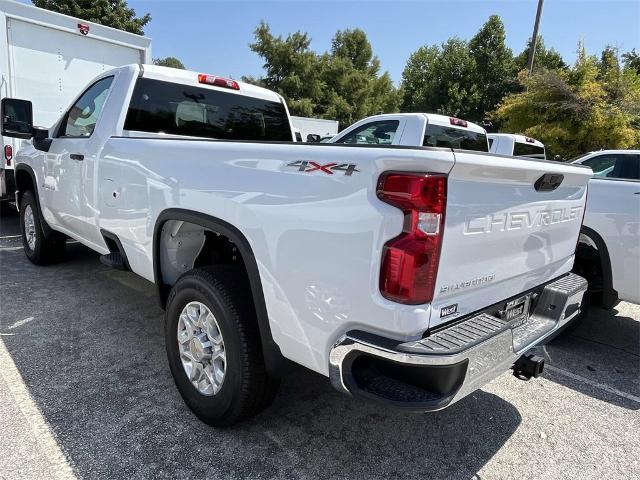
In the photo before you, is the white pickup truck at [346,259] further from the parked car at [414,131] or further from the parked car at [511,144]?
the parked car at [511,144]

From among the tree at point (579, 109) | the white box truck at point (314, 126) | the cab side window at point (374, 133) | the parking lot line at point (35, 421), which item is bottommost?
the parking lot line at point (35, 421)

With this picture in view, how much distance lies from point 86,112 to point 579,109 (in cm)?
1322

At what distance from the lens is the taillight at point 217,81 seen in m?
4.01

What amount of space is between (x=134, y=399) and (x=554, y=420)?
2614mm

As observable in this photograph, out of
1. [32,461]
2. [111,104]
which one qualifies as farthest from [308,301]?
[111,104]

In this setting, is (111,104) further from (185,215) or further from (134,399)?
(134,399)

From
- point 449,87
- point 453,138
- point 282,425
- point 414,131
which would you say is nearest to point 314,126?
point 453,138

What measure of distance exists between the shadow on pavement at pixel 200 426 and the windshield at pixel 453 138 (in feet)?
13.6

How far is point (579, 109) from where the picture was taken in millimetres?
13242

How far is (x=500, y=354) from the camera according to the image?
6.61 feet

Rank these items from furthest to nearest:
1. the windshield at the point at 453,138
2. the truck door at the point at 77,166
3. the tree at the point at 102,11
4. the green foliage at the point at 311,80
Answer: the green foliage at the point at 311,80 < the tree at the point at 102,11 < the windshield at the point at 453,138 < the truck door at the point at 77,166

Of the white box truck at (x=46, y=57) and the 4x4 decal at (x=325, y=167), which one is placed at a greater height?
the white box truck at (x=46, y=57)

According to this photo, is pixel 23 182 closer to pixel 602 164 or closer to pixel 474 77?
pixel 602 164

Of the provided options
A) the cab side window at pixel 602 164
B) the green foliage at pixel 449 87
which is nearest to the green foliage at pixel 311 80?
the green foliage at pixel 449 87
